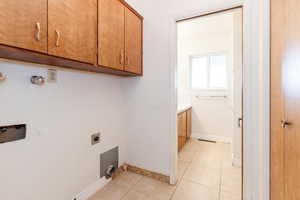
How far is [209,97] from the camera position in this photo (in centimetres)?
359

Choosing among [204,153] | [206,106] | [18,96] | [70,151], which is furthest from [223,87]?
[18,96]

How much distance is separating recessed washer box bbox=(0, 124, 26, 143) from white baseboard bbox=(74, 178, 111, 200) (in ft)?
2.84

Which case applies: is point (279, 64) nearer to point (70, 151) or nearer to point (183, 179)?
point (183, 179)

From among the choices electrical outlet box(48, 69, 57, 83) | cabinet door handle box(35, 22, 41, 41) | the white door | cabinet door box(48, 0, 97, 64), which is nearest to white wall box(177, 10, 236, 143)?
the white door

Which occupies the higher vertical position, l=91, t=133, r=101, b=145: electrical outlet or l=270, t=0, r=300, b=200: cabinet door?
l=270, t=0, r=300, b=200: cabinet door

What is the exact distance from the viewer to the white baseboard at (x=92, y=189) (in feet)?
4.97

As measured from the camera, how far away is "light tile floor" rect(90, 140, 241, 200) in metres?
1.61

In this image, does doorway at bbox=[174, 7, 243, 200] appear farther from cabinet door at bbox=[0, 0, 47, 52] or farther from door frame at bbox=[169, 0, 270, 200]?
cabinet door at bbox=[0, 0, 47, 52]

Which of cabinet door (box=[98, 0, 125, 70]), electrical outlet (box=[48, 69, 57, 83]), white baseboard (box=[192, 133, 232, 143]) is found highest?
cabinet door (box=[98, 0, 125, 70])

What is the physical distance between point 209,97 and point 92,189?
10.2 feet

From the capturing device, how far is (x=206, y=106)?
11.9 ft

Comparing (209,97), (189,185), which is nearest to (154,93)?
(189,185)

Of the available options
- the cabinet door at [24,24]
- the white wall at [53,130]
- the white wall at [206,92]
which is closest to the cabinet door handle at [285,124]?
the cabinet door at [24,24]

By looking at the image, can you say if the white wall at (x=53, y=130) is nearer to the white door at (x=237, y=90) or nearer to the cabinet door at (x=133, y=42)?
the cabinet door at (x=133, y=42)
